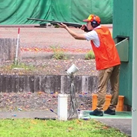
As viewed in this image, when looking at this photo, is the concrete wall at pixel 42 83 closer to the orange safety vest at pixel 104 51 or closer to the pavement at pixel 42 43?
the pavement at pixel 42 43

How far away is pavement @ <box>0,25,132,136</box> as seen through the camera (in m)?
8.45

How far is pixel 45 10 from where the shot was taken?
1989cm

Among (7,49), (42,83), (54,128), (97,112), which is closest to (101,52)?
(97,112)

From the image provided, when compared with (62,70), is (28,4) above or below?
above

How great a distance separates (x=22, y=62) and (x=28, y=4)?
25.4 ft

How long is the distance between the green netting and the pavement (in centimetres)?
43

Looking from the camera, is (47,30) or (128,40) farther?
(47,30)

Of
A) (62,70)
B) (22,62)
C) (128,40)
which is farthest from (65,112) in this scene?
(22,62)

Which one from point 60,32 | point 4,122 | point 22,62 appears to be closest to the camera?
point 4,122

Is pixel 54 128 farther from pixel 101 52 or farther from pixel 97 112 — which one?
pixel 101 52

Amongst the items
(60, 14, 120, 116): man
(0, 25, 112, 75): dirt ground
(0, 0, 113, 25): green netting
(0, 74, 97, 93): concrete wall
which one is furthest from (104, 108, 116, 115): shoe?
(0, 0, 113, 25): green netting

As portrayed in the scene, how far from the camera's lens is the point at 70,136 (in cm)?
680

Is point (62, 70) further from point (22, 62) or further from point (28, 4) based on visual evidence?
point (28, 4)

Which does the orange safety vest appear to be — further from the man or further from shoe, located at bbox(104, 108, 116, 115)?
shoe, located at bbox(104, 108, 116, 115)
